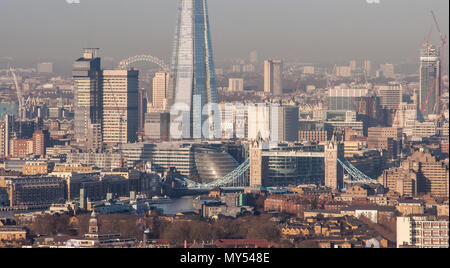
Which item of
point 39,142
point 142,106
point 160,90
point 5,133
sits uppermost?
point 160,90

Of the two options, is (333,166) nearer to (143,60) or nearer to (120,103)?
(143,60)

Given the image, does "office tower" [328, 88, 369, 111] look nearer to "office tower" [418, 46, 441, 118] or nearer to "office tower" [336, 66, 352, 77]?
"office tower" [418, 46, 441, 118]

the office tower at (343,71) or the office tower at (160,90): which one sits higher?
the office tower at (343,71)

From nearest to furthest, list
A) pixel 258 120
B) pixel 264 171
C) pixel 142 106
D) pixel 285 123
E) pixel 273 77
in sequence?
pixel 264 171 < pixel 273 77 < pixel 258 120 < pixel 285 123 < pixel 142 106

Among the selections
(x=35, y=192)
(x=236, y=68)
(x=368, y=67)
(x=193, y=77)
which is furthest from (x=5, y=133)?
(x=35, y=192)

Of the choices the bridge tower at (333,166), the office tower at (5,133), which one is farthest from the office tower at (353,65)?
the office tower at (5,133)

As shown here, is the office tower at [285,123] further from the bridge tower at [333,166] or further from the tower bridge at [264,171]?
the tower bridge at [264,171]
